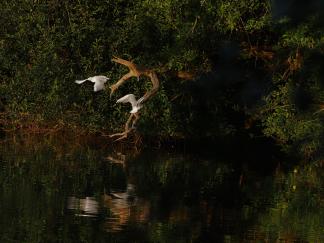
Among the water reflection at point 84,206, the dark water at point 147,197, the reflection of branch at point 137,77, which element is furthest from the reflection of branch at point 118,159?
the water reflection at point 84,206

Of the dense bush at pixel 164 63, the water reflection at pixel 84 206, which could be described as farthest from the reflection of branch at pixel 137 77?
the water reflection at pixel 84 206

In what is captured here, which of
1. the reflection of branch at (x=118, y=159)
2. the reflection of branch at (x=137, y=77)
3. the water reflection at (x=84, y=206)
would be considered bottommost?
the water reflection at (x=84, y=206)

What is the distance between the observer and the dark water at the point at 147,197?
14062 millimetres

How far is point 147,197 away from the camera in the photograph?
18141 millimetres

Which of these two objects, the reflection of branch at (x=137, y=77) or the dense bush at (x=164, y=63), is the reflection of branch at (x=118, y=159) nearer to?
the reflection of branch at (x=137, y=77)

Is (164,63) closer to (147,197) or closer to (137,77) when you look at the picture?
(137,77)

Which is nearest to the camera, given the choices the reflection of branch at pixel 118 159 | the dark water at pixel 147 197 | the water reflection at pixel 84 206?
the dark water at pixel 147 197

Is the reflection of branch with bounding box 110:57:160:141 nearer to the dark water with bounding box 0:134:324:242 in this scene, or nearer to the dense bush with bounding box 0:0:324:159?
the dense bush with bounding box 0:0:324:159

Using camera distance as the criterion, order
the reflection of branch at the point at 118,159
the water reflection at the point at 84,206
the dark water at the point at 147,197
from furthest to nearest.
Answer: the reflection of branch at the point at 118,159 → the water reflection at the point at 84,206 → the dark water at the point at 147,197

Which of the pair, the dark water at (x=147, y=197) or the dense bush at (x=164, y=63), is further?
the dense bush at (x=164, y=63)

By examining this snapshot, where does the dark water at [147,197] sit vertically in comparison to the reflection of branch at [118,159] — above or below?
below

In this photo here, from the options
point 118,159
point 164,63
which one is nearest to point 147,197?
point 118,159

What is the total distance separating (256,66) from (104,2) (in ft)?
18.0

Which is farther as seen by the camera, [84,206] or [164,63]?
[164,63]
